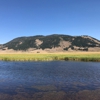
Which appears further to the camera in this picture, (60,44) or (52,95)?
(60,44)

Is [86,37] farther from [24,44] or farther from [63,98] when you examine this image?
[63,98]

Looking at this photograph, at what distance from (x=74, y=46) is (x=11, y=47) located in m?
60.7

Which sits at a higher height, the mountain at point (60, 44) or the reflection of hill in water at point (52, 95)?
the mountain at point (60, 44)

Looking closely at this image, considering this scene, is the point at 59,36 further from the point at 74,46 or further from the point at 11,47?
the point at 11,47

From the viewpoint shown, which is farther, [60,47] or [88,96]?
[60,47]

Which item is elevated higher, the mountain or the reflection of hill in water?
the mountain

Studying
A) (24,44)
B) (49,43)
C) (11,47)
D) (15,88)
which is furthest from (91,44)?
(15,88)

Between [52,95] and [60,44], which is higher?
[60,44]

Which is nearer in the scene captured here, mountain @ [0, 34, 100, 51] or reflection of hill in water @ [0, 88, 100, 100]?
reflection of hill in water @ [0, 88, 100, 100]

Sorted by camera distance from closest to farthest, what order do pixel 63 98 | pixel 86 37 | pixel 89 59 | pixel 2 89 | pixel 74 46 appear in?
pixel 63 98 → pixel 2 89 → pixel 89 59 → pixel 74 46 → pixel 86 37

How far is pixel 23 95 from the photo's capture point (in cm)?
1454

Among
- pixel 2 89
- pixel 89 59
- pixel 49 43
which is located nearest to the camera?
pixel 2 89

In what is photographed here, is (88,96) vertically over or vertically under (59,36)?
under

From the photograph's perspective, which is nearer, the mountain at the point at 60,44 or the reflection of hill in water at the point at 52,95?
the reflection of hill in water at the point at 52,95
